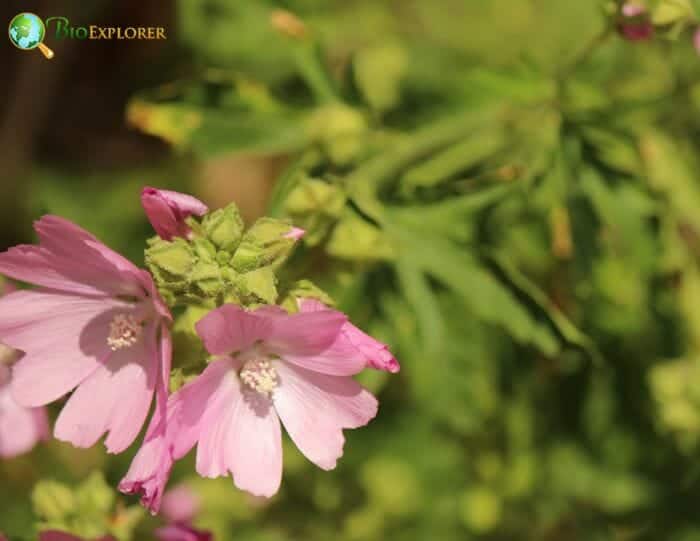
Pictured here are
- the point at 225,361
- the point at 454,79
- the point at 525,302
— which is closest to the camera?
the point at 225,361

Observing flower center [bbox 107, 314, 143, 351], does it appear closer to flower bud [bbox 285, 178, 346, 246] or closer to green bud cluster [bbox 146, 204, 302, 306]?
green bud cluster [bbox 146, 204, 302, 306]

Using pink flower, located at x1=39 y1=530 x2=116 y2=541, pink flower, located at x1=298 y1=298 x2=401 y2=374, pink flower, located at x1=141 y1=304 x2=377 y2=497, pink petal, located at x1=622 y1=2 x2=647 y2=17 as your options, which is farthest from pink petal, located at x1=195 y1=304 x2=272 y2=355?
pink petal, located at x1=622 y1=2 x2=647 y2=17

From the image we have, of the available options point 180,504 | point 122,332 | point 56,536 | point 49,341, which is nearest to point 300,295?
point 122,332

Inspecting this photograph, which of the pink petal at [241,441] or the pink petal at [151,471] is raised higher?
the pink petal at [151,471]

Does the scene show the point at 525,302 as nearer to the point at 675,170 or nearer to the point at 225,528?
the point at 675,170

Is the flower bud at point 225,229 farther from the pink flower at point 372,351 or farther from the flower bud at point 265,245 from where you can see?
the pink flower at point 372,351

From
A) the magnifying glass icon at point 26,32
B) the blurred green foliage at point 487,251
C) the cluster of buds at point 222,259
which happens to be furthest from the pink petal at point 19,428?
the magnifying glass icon at point 26,32

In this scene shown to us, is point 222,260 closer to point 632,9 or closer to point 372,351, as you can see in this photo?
point 372,351

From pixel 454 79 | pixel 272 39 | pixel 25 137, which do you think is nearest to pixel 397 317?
pixel 454 79
